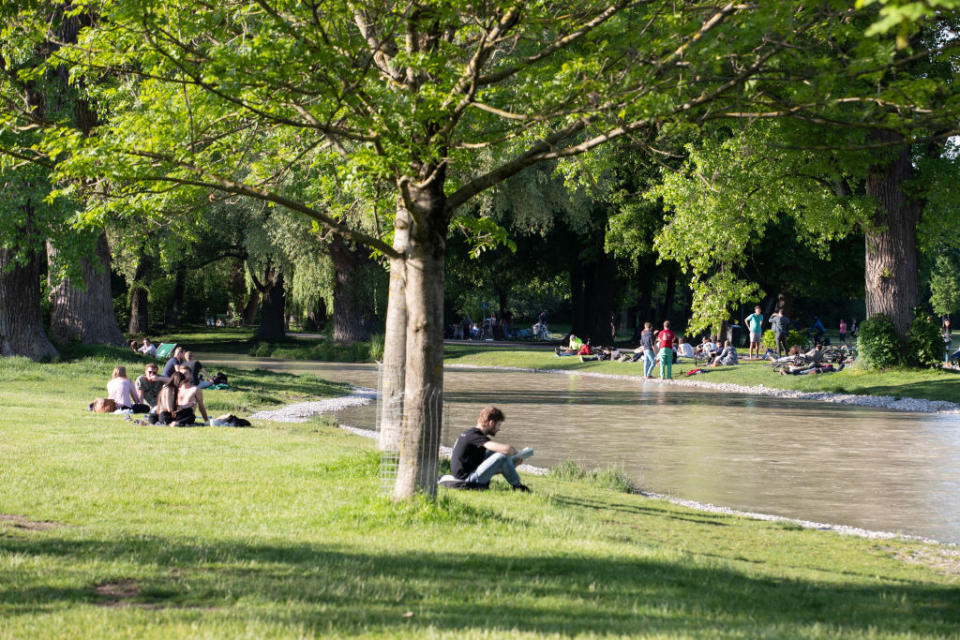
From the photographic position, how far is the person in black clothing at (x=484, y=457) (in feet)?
38.4

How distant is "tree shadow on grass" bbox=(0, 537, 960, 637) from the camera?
589cm

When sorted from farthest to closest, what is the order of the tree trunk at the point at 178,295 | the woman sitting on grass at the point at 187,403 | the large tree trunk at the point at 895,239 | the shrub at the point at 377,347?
the tree trunk at the point at 178,295 < the shrub at the point at 377,347 < the large tree trunk at the point at 895,239 < the woman sitting on grass at the point at 187,403

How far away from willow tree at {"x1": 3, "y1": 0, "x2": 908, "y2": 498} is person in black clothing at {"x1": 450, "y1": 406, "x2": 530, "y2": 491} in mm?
2181

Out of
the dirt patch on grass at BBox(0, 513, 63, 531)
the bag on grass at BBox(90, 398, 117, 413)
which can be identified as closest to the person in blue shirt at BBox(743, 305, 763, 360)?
the bag on grass at BBox(90, 398, 117, 413)

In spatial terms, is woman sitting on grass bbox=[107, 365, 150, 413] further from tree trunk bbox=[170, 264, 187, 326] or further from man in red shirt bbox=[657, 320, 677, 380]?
tree trunk bbox=[170, 264, 187, 326]

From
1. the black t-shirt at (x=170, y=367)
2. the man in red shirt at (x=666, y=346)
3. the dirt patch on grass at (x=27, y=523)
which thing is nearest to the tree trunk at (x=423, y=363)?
the dirt patch on grass at (x=27, y=523)

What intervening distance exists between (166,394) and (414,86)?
919 cm

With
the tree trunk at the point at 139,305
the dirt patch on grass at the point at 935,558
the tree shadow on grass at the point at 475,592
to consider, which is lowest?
the dirt patch on grass at the point at 935,558

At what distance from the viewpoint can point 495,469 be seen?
1172 cm

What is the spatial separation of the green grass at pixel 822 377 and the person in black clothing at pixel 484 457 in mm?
16837

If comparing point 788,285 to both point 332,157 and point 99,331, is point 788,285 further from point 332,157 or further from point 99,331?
point 332,157

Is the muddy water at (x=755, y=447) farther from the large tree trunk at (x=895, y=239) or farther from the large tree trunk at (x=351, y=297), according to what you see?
the large tree trunk at (x=351, y=297)

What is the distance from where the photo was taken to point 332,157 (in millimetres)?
12398

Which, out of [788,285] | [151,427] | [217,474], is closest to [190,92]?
[217,474]
